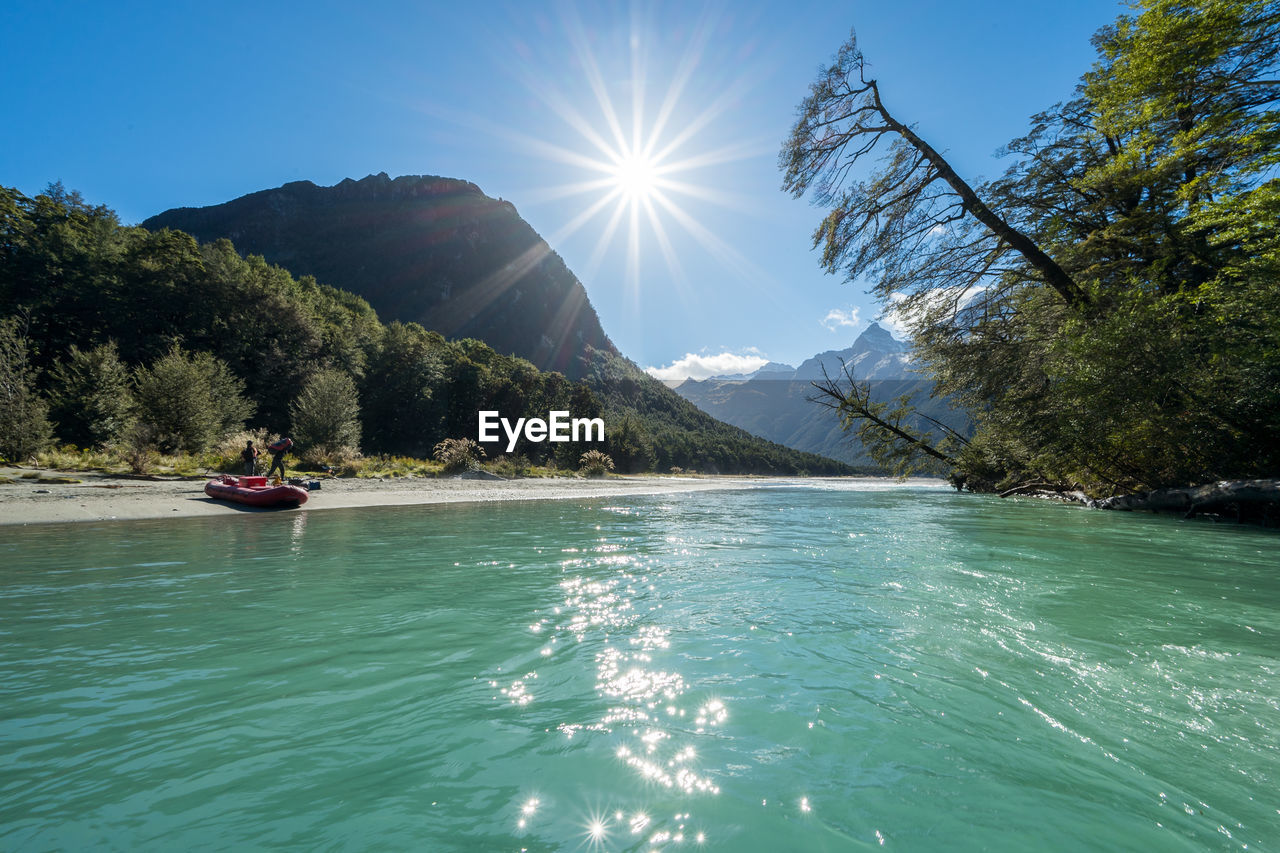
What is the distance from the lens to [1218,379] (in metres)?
9.30

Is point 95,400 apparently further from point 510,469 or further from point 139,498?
point 510,469

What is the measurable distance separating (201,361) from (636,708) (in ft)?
106

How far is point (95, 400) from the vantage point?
1872 cm

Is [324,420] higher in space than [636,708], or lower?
higher

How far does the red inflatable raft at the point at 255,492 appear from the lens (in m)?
12.3

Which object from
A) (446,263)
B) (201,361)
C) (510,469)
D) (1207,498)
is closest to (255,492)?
(510,469)

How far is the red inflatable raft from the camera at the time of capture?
483 inches

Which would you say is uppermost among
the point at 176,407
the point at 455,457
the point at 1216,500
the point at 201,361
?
the point at 201,361

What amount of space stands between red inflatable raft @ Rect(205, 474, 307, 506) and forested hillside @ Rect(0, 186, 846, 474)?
8.37 metres

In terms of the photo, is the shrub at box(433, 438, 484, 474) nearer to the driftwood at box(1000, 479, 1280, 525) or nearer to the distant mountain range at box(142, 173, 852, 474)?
the driftwood at box(1000, 479, 1280, 525)

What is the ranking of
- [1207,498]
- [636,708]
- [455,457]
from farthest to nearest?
Result: [455,457], [1207,498], [636,708]

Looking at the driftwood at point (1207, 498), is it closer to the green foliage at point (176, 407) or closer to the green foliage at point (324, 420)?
the green foliage at point (324, 420)

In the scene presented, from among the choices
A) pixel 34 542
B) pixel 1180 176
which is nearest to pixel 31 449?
pixel 34 542

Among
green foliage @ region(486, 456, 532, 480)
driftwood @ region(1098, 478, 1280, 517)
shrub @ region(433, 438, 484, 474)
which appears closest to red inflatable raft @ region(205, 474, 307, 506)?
shrub @ region(433, 438, 484, 474)
